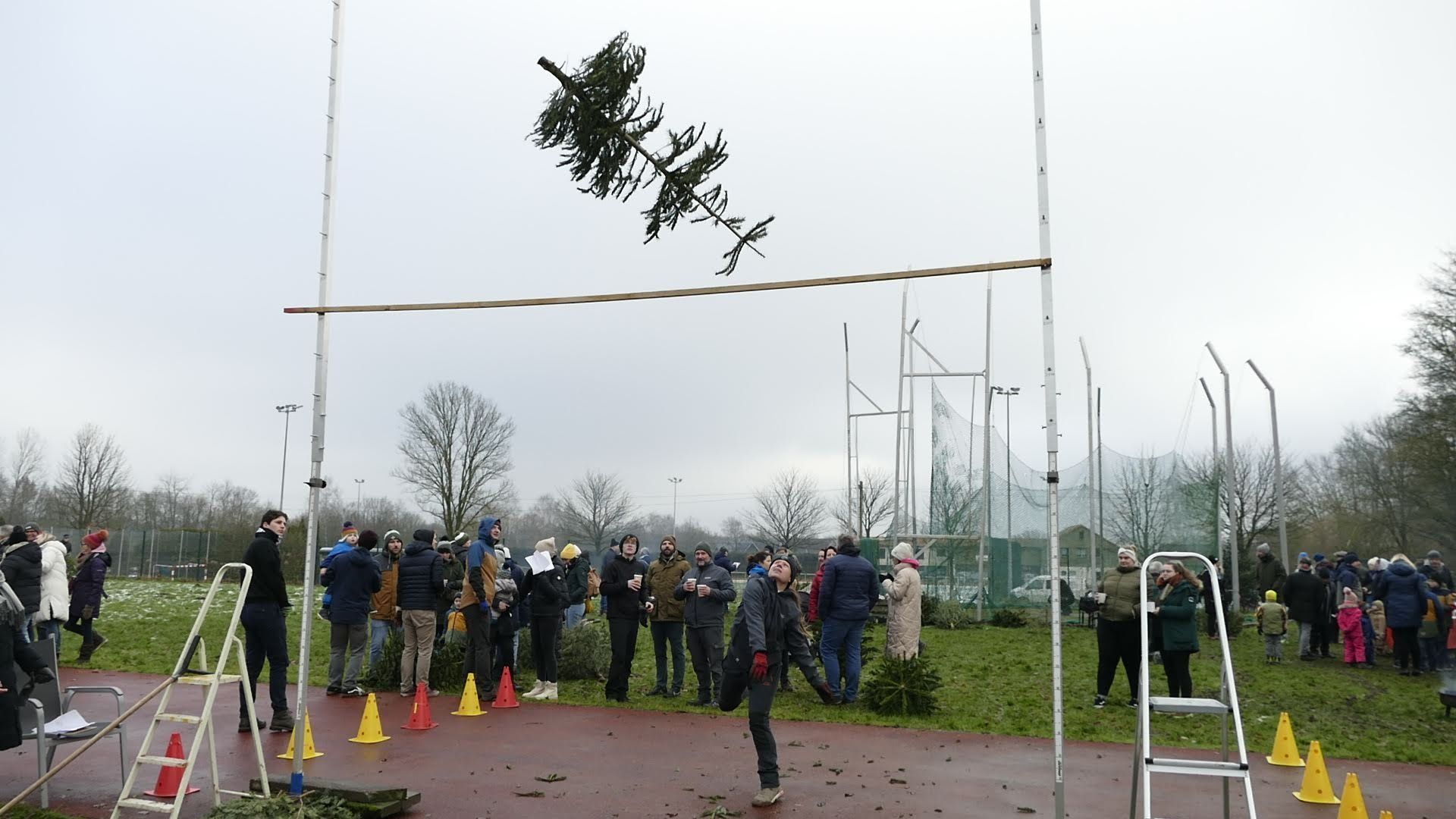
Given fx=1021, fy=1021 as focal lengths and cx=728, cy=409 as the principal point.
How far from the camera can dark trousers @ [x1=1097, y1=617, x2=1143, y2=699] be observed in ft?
37.8

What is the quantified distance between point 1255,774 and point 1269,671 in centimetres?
803

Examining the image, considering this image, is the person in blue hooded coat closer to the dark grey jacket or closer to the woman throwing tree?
the dark grey jacket

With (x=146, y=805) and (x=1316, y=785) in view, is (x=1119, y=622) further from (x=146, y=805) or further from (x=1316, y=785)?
(x=146, y=805)

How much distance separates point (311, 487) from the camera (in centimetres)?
661

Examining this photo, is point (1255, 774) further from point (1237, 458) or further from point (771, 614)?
point (1237, 458)

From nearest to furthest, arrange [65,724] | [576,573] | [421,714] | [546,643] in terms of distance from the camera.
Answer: [65,724], [421,714], [546,643], [576,573]

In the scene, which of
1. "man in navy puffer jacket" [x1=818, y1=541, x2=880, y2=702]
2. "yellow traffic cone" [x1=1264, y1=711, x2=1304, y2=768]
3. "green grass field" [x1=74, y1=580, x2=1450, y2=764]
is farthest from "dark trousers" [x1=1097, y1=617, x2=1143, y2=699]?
"man in navy puffer jacket" [x1=818, y1=541, x2=880, y2=702]

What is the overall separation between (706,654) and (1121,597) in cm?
471

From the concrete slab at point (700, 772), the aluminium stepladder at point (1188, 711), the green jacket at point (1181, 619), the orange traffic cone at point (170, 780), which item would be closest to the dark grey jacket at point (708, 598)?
the concrete slab at point (700, 772)

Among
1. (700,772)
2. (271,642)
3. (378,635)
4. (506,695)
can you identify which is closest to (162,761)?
(271,642)

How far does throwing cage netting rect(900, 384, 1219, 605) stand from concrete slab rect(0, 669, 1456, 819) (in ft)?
50.8

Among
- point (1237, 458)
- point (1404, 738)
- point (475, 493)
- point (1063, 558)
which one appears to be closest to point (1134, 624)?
point (1404, 738)

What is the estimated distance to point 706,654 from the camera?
1177 centimetres

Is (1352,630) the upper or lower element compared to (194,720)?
lower
